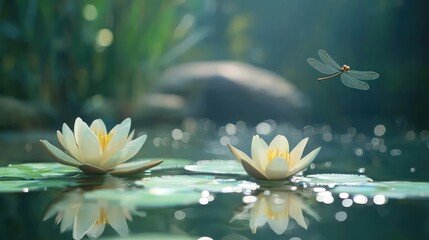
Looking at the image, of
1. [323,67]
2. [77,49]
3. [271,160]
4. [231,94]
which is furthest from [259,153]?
[231,94]


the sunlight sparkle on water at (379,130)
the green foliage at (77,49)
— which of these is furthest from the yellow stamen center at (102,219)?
the sunlight sparkle on water at (379,130)

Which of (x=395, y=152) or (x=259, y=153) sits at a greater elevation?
(x=395, y=152)

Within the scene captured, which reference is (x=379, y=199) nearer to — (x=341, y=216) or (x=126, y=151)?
(x=341, y=216)

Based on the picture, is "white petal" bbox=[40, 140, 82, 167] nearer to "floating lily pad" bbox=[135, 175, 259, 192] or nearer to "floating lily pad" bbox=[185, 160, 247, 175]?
"floating lily pad" bbox=[135, 175, 259, 192]

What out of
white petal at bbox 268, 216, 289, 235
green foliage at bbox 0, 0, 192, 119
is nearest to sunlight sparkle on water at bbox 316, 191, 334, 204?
white petal at bbox 268, 216, 289, 235

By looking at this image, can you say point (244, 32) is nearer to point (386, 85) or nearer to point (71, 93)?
point (386, 85)

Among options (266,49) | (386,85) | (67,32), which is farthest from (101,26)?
(266,49)

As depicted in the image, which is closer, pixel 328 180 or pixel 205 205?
pixel 205 205
